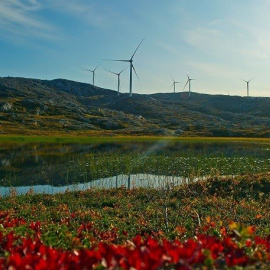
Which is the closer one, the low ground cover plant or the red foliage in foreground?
the red foliage in foreground

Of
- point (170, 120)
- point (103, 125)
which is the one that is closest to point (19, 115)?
point (103, 125)

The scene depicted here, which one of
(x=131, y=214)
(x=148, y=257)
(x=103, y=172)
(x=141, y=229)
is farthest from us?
(x=103, y=172)

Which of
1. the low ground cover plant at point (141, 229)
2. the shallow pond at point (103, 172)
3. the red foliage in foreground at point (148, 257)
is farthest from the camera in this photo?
the shallow pond at point (103, 172)

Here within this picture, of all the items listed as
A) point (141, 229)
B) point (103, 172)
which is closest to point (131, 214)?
point (141, 229)

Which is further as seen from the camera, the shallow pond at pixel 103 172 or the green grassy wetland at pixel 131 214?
the shallow pond at pixel 103 172

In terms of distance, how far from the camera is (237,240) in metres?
6.63

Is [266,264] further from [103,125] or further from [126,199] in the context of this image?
[103,125]

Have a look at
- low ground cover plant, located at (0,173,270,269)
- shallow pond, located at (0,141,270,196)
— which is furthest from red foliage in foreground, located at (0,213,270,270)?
shallow pond, located at (0,141,270,196)

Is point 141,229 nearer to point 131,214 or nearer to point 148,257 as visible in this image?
point 131,214

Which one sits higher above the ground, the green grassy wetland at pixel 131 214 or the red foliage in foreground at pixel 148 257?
the red foliage in foreground at pixel 148 257

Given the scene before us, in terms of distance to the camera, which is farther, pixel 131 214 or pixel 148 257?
pixel 131 214

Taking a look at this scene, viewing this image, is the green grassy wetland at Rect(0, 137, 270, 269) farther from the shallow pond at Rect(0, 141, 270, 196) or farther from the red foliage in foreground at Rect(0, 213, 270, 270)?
the shallow pond at Rect(0, 141, 270, 196)

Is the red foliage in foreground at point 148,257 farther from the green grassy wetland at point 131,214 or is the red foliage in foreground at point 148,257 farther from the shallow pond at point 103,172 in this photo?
the shallow pond at point 103,172

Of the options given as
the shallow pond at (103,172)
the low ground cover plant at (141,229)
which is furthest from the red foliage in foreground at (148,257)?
the shallow pond at (103,172)
